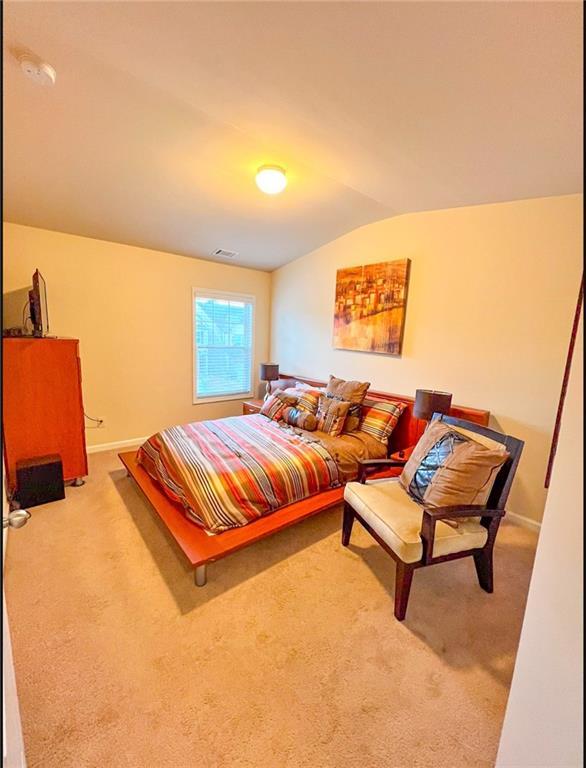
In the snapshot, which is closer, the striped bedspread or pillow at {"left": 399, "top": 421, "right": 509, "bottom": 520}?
pillow at {"left": 399, "top": 421, "right": 509, "bottom": 520}

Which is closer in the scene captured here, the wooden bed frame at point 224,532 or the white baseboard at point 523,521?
the wooden bed frame at point 224,532

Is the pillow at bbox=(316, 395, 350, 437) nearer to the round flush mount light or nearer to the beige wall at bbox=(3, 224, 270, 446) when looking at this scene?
the round flush mount light

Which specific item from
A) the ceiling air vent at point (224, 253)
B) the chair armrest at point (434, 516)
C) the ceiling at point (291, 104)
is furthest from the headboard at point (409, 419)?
the ceiling air vent at point (224, 253)

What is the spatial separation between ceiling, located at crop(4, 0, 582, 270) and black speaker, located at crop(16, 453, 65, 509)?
2195 millimetres

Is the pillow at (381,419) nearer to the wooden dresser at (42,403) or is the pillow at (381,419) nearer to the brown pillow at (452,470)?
the brown pillow at (452,470)

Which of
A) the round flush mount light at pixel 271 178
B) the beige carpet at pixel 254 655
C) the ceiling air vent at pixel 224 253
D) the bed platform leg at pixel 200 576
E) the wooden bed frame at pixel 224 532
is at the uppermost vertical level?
the round flush mount light at pixel 271 178

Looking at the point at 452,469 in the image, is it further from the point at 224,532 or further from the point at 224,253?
the point at 224,253

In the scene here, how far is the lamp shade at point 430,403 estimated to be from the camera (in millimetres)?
2673

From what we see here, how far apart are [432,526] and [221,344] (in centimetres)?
371

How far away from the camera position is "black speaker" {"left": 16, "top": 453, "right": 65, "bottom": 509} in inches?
99.3

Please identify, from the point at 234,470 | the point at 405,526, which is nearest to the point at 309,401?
the point at 234,470

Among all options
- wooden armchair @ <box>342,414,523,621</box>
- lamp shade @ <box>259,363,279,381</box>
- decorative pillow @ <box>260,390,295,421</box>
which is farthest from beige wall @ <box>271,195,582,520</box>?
lamp shade @ <box>259,363,279,381</box>

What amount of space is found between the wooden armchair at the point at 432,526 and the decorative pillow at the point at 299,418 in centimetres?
111

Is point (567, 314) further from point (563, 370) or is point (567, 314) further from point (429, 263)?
point (429, 263)
